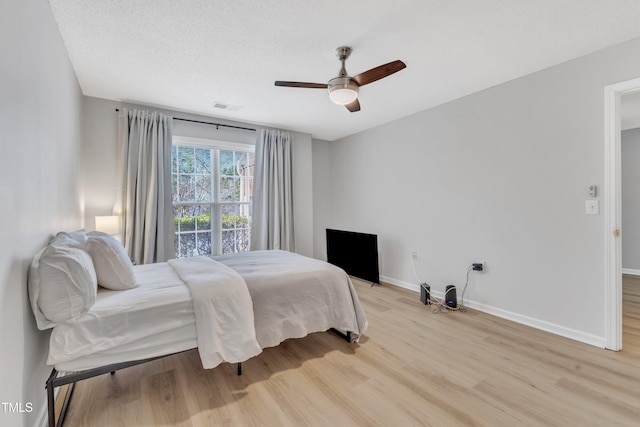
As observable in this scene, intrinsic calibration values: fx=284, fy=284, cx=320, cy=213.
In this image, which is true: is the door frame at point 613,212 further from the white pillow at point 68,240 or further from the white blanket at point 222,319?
the white pillow at point 68,240

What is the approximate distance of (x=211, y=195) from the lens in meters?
4.31

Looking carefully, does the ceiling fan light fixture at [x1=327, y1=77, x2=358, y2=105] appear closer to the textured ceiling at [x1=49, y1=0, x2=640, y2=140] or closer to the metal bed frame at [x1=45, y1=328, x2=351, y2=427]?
the textured ceiling at [x1=49, y1=0, x2=640, y2=140]

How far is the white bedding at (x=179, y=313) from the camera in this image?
1.58m

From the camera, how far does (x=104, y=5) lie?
6.15ft

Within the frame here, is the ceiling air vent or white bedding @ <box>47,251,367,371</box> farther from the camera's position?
the ceiling air vent

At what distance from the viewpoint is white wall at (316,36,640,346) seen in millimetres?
2500

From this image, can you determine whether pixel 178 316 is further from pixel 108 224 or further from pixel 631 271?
pixel 631 271

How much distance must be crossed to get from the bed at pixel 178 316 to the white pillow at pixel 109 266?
0.03m

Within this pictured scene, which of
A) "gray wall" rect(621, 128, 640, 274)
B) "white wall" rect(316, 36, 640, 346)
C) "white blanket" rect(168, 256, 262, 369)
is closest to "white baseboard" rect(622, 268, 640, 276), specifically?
"gray wall" rect(621, 128, 640, 274)

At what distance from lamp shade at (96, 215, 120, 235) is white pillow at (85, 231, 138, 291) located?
1382mm

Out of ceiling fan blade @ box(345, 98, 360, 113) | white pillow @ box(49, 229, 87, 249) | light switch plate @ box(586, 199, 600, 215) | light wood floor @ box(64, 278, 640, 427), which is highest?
ceiling fan blade @ box(345, 98, 360, 113)

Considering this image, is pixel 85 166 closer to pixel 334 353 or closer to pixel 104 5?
pixel 104 5

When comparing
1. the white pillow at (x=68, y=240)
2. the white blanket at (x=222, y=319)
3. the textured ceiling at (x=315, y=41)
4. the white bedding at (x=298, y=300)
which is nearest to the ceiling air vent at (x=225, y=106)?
the textured ceiling at (x=315, y=41)

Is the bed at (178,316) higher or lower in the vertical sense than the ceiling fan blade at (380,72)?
lower
